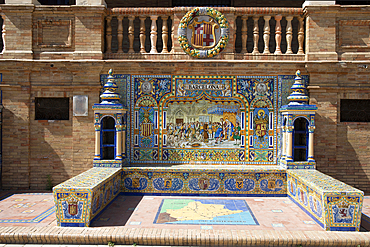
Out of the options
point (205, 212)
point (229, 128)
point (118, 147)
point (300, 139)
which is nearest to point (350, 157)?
point (300, 139)

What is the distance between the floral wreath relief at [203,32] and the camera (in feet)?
30.3

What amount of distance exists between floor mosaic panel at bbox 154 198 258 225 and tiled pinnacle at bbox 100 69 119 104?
343 cm

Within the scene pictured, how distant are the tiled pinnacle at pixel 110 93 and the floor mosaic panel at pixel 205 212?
3.43m

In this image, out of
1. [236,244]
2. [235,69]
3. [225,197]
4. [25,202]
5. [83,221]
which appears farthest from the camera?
[235,69]

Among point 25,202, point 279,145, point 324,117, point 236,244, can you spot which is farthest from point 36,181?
point 324,117

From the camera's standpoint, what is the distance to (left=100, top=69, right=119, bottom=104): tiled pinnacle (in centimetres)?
883

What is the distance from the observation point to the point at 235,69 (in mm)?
9273

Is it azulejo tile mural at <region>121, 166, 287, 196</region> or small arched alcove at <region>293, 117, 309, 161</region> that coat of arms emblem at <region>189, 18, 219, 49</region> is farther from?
azulejo tile mural at <region>121, 166, 287, 196</region>

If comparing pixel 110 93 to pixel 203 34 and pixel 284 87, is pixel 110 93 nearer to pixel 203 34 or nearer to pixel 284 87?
pixel 203 34

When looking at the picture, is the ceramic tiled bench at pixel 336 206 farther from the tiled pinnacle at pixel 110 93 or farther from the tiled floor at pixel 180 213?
the tiled pinnacle at pixel 110 93

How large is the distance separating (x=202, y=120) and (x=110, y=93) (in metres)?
3.08

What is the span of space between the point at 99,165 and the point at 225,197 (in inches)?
157

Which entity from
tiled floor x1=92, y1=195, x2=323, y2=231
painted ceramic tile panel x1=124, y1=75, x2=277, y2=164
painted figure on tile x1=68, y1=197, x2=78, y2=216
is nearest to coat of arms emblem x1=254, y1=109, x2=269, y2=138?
painted ceramic tile panel x1=124, y1=75, x2=277, y2=164

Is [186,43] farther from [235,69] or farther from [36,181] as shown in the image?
[36,181]
